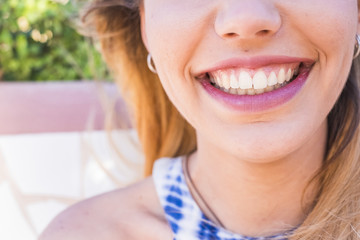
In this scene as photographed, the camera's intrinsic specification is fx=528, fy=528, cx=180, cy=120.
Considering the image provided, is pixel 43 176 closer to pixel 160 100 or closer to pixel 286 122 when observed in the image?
pixel 160 100

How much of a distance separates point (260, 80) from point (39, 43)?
3.46m

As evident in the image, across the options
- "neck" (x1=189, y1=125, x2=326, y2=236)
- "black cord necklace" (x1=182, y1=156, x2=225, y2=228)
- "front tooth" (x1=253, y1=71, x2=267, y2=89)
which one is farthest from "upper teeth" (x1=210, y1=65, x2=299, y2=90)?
"black cord necklace" (x1=182, y1=156, x2=225, y2=228)

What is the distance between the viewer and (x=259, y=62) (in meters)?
1.25

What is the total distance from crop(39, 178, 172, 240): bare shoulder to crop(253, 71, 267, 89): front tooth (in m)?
0.54

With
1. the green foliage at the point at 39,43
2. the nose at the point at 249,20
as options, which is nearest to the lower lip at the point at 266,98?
the nose at the point at 249,20

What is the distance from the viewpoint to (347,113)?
61.8 inches

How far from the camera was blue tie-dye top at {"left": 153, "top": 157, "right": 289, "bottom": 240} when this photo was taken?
1.50m

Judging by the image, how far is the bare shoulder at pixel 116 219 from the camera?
63.3 inches

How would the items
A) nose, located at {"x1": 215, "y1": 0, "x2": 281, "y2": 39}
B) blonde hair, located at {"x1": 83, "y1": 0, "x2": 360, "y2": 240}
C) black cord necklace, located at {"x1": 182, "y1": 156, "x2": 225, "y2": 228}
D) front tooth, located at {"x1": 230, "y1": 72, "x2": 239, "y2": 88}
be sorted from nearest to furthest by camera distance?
1. nose, located at {"x1": 215, "y1": 0, "x2": 281, "y2": 39}
2. front tooth, located at {"x1": 230, "y1": 72, "x2": 239, "y2": 88}
3. blonde hair, located at {"x1": 83, "y1": 0, "x2": 360, "y2": 240}
4. black cord necklace, located at {"x1": 182, "y1": 156, "x2": 225, "y2": 228}

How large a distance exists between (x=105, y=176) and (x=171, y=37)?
135 centimetres

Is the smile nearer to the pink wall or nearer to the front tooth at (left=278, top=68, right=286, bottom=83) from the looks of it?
the front tooth at (left=278, top=68, right=286, bottom=83)

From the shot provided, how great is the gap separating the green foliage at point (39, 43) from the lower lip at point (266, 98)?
9.59 feet

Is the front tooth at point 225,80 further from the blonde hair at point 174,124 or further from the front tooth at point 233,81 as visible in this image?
the blonde hair at point 174,124

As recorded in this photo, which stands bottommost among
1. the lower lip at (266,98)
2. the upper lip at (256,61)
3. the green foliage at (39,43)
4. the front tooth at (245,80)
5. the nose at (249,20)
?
the green foliage at (39,43)
